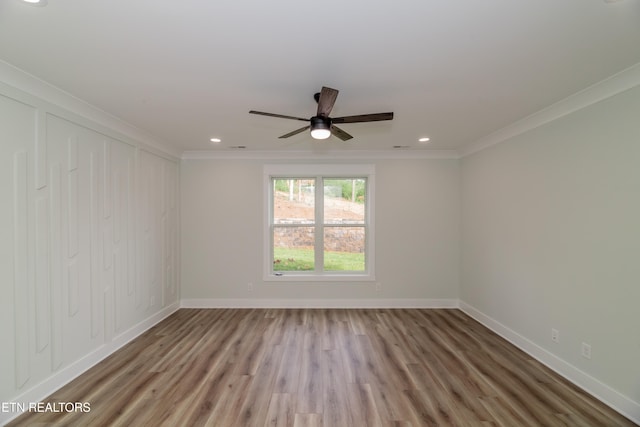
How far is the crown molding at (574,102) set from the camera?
203 centimetres

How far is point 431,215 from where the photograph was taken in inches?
178

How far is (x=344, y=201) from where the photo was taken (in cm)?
475

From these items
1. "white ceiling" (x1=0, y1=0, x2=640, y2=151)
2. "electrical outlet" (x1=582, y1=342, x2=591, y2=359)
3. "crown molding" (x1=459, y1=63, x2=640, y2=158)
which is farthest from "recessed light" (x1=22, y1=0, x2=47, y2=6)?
"electrical outlet" (x1=582, y1=342, x2=591, y2=359)

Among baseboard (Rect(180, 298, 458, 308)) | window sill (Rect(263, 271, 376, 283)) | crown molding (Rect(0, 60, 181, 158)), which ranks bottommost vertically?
baseboard (Rect(180, 298, 458, 308))

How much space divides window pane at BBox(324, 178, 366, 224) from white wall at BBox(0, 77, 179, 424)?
265 centimetres

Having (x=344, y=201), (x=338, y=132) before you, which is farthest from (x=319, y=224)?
(x=338, y=132)

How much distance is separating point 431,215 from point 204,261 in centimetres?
381

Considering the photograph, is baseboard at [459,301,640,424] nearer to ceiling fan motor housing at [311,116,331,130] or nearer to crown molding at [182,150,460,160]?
crown molding at [182,150,460,160]

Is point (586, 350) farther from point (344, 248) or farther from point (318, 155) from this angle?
point (318, 155)

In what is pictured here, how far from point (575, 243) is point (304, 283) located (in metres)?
3.40

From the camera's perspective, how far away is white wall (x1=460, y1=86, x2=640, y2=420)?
2.07m

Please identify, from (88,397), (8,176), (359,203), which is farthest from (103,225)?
(359,203)

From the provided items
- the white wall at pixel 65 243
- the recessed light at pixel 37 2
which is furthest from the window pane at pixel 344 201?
the recessed light at pixel 37 2

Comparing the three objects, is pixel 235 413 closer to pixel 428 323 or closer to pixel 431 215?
pixel 428 323
